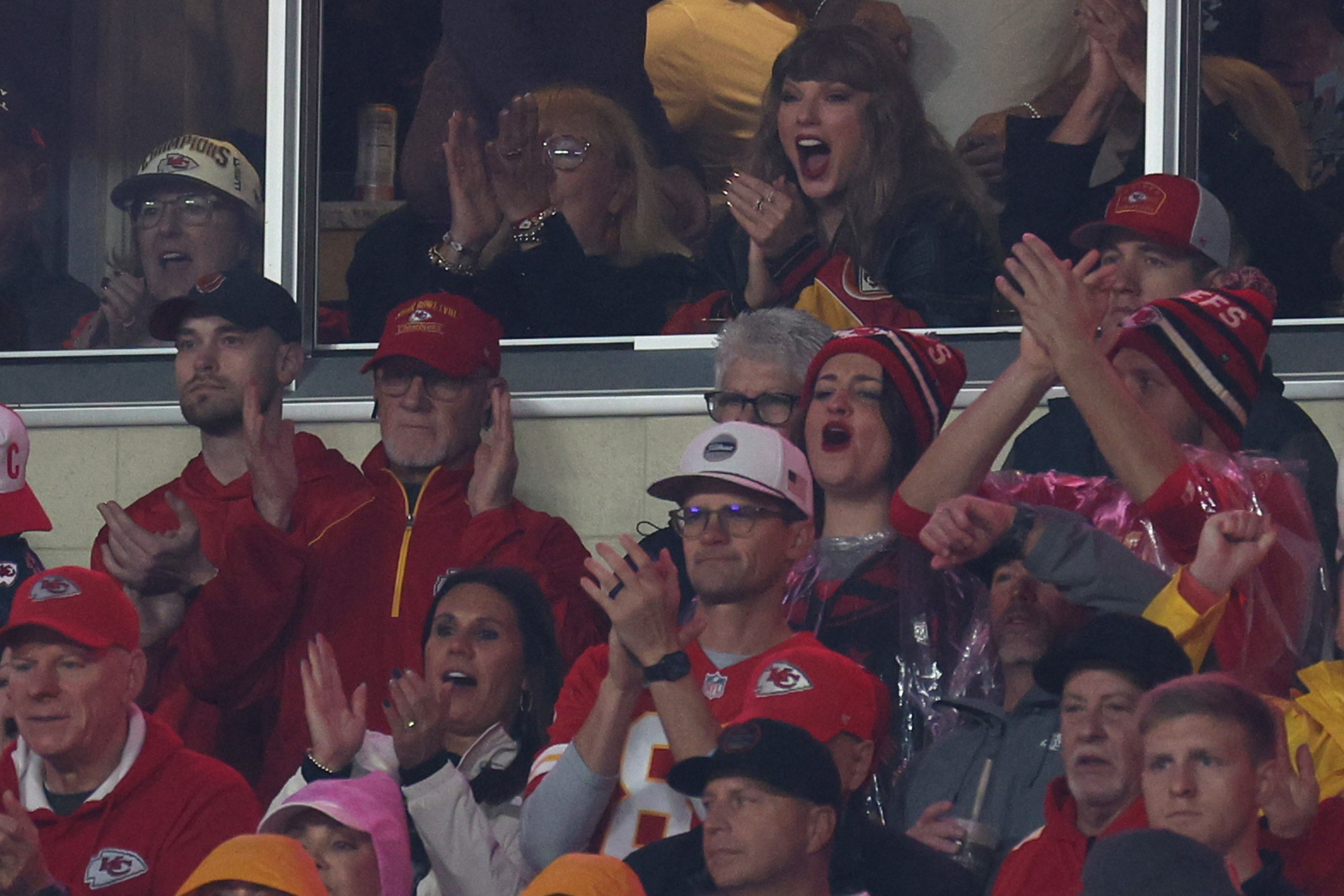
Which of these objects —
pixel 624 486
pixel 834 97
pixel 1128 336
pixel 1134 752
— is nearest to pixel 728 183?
pixel 834 97

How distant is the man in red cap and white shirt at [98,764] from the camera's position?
550 centimetres

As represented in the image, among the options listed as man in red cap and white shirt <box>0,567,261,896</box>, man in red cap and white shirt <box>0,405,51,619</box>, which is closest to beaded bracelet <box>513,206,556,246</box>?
man in red cap and white shirt <box>0,405,51,619</box>

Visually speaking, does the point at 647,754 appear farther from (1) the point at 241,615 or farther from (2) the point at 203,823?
(1) the point at 241,615

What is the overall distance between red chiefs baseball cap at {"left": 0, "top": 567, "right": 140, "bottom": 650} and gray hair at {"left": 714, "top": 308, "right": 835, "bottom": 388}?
1.67 m

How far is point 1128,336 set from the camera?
18.6ft

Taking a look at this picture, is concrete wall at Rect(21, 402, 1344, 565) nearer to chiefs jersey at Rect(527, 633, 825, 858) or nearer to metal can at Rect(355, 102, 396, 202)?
metal can at Rect(355, 102, 396, 202)

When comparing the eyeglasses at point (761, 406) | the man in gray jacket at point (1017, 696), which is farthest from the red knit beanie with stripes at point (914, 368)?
the man in gray jacket at point (1017, 696)

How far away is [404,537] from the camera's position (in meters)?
6.89

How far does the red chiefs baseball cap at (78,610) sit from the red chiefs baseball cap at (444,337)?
4.61ft

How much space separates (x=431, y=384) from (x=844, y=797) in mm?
2375

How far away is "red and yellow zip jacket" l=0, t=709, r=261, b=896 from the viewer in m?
5.47

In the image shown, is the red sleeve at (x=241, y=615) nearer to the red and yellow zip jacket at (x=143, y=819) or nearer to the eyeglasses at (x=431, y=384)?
the eyeglasses at (x=431, y=384)

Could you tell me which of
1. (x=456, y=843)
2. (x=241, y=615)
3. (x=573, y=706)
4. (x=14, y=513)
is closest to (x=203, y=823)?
(x=456, y=843)

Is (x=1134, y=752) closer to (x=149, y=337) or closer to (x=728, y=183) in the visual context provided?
(x=728, y=183)
